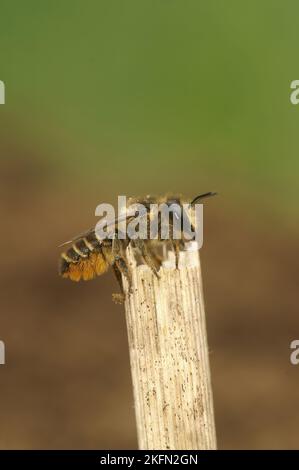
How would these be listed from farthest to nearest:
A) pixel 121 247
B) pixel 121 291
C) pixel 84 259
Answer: pixel 84 259 → pixel 121 247 → pixel 121 291

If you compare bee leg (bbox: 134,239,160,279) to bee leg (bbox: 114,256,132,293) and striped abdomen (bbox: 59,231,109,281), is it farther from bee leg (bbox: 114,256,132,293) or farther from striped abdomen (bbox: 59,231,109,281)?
striped abdomen (bbox: 59,231,109,281)

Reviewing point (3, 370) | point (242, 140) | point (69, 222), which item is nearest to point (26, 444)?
point (3, 370)

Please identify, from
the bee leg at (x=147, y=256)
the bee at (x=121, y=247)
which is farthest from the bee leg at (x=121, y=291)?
the bee leg at (x=147, y=256)

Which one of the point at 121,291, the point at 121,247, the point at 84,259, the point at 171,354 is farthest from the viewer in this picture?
the point at 84,259

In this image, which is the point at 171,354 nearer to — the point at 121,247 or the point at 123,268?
the point at 123,268

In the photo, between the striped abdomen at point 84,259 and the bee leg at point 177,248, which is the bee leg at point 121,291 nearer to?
the striped abdomen at point 84,259

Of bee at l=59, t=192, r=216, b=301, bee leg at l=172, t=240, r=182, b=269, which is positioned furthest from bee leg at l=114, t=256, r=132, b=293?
bee leg at l=172, t=240, r=182, b=269

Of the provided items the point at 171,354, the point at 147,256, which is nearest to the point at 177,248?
the point at 147,256
